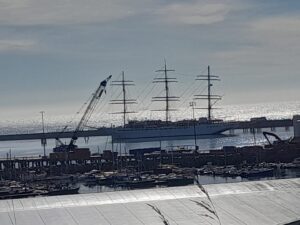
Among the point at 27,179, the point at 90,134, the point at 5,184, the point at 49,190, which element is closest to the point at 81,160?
the point at 27,179

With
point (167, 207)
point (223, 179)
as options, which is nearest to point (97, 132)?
point (223, 179)

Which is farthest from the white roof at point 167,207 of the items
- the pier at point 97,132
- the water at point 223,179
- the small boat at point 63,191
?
the pier at point 97,132

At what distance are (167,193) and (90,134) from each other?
11606 centimetres

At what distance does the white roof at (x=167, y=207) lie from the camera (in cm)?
2367

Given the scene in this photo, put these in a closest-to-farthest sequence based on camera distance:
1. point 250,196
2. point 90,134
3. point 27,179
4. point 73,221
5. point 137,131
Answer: point 73,221 → point 250,196 → point 27,179 → point 137,131 → point 90,134

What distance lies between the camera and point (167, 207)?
1014 inches

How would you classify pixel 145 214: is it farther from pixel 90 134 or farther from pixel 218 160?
pixel 90 134

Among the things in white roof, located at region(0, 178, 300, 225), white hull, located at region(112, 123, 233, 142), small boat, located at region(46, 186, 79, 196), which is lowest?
small boat, located at region(46, 186, 79, 196)

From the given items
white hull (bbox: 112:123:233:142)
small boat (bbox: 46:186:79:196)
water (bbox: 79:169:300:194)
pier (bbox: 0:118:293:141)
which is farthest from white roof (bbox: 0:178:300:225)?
pier (bbox: 0:118:293:141)

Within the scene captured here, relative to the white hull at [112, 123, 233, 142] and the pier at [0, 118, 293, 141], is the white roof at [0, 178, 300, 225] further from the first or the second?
the pier at [0, 118, 293, 141]

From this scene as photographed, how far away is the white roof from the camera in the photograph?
77.7 feet

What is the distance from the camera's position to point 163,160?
79000 millimetres

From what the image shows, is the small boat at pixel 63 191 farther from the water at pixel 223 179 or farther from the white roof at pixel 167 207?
the white roof at pixel 167 207

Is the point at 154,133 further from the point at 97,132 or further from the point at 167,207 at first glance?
the point at 167,207
